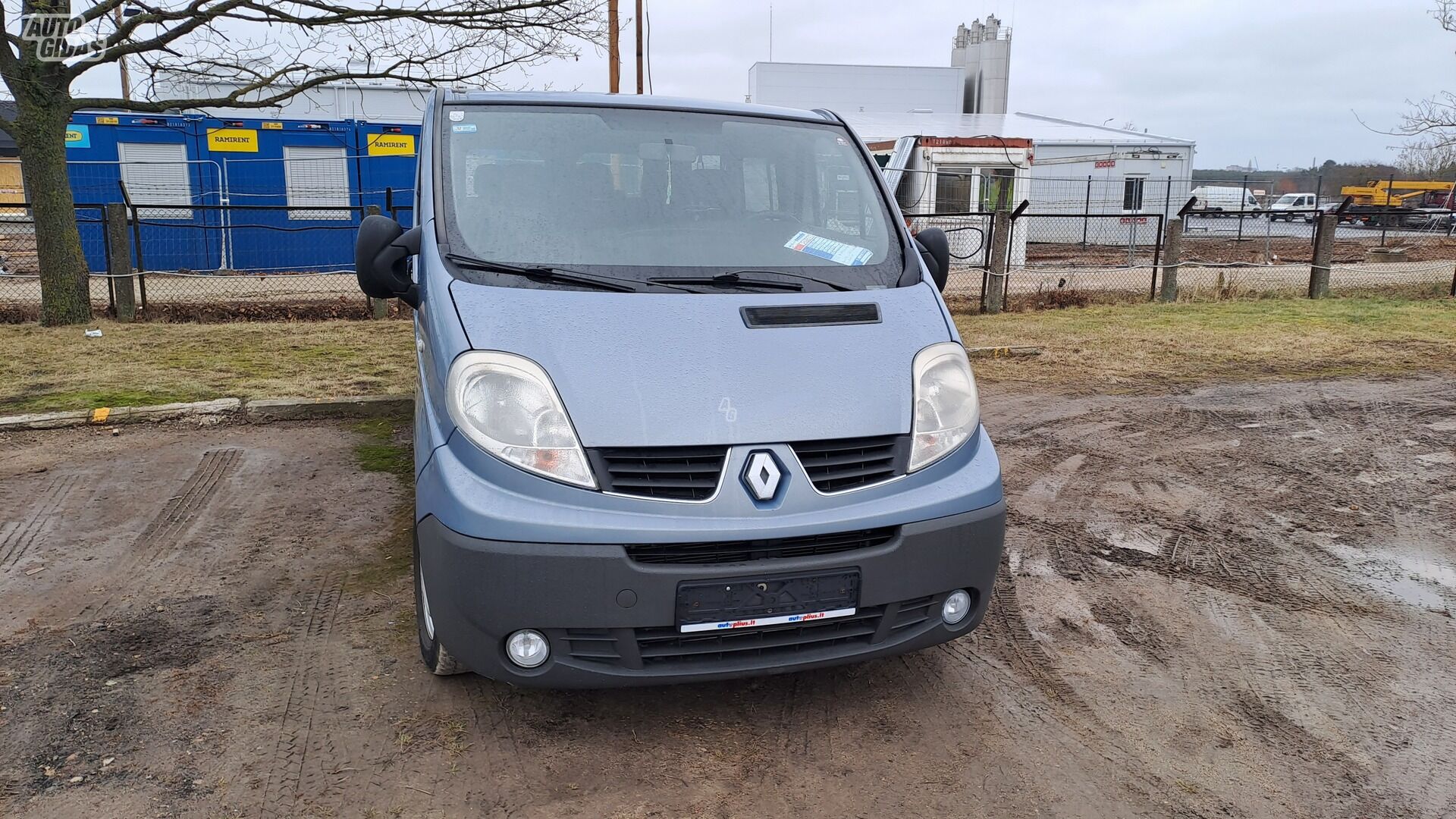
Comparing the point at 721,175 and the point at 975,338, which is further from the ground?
the point at 721,175

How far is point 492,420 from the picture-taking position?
9.78 feet

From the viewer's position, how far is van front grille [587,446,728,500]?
288 centimetres

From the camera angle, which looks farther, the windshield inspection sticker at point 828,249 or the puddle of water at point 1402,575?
the puddle of water at point 1402,575

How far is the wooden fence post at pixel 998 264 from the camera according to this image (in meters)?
13.9

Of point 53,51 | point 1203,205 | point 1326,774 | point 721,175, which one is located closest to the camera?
point 1326,774

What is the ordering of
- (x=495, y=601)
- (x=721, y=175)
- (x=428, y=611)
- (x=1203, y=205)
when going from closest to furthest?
(x=495, y=601), (x=428, y=611), (x=721, y=175), (x=1203, y=205)

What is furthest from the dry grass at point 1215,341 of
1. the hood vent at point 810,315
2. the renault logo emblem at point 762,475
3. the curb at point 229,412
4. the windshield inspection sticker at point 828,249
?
the renault logo emblem at point 762,475

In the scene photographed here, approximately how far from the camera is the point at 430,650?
346cm

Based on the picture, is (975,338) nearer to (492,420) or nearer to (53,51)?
(492,420)

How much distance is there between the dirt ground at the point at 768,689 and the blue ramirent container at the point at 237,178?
13.8 metres

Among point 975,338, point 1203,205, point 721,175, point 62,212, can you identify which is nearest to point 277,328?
point 62,212

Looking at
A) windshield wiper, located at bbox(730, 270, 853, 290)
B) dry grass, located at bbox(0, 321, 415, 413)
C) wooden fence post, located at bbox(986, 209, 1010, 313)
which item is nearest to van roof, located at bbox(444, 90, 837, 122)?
windshield wiper, located at bbox(730, 270, 853, 290)

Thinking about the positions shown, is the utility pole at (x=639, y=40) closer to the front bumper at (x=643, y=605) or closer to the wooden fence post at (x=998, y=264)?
the wooden fence post at (x=998, y=264)

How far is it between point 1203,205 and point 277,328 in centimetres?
4005
